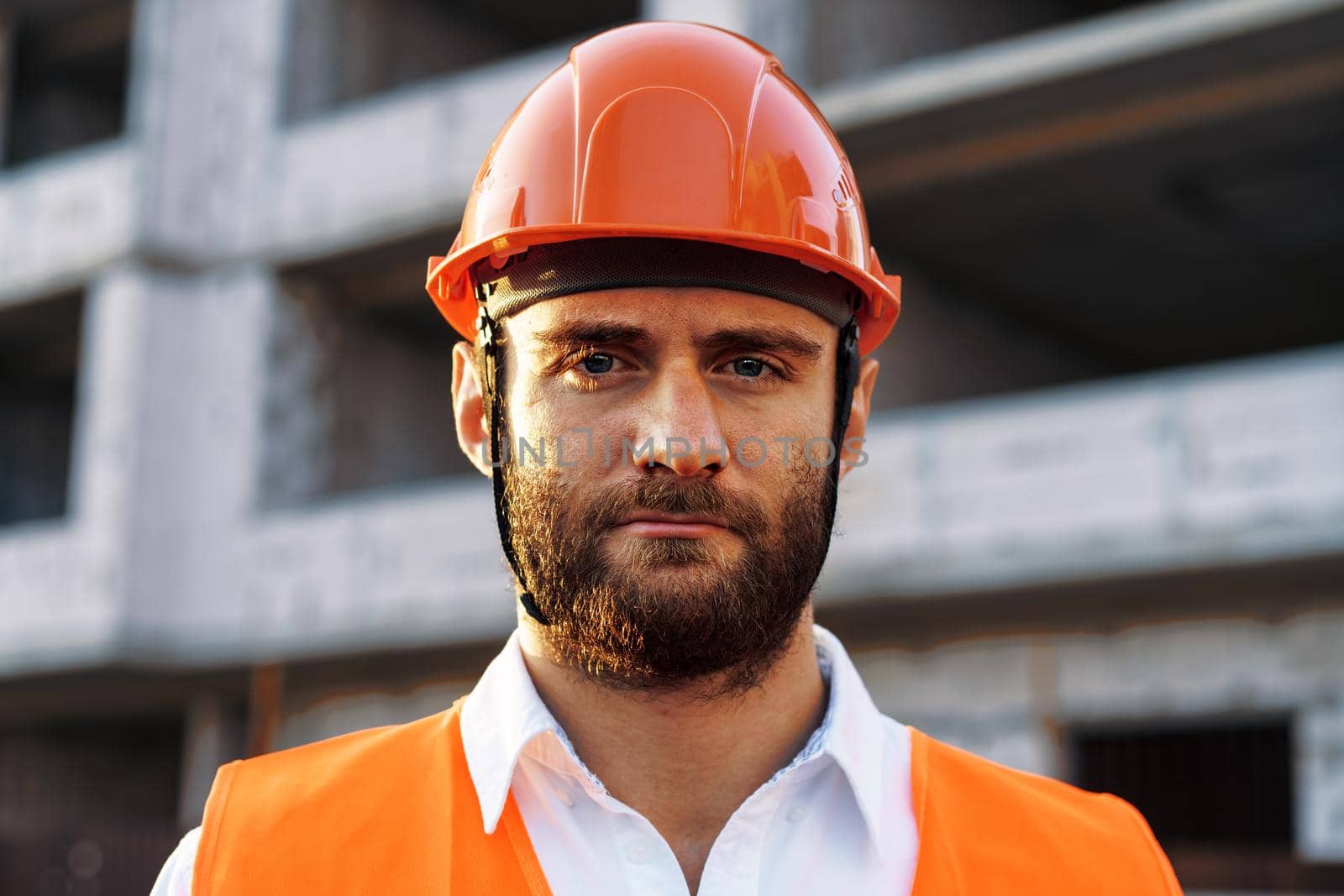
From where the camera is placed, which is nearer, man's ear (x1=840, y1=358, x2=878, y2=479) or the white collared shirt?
the white collared shirt

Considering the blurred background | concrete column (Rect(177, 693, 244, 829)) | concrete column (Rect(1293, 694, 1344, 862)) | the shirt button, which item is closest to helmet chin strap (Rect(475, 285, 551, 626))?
the shirt button

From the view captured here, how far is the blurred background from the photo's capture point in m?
9.40

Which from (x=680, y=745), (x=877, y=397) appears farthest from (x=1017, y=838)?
(x=877, y=397)

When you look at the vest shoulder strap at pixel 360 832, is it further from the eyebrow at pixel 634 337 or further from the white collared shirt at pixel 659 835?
the eyebrow at pixel 634 337

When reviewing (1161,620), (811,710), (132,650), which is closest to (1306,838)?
(1161,620)

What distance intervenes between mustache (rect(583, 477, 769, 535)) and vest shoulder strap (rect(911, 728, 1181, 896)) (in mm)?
497

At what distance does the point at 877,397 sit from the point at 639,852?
963cm

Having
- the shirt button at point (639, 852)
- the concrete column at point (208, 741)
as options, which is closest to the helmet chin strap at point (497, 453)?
the shirt button at point (639, 852)

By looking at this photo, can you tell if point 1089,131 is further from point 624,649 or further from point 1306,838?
point 624,649

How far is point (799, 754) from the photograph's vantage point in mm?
2332

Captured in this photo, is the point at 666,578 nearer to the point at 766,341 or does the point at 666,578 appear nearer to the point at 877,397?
the point at 766,341

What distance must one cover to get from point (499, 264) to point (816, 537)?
63 centimetres

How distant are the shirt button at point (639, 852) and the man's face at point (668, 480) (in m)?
0.22

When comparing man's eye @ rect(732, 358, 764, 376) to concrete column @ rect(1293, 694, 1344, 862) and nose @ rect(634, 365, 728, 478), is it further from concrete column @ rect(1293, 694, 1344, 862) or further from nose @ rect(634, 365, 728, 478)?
concrete column @ rect(1293, 694, 1344, 862)
